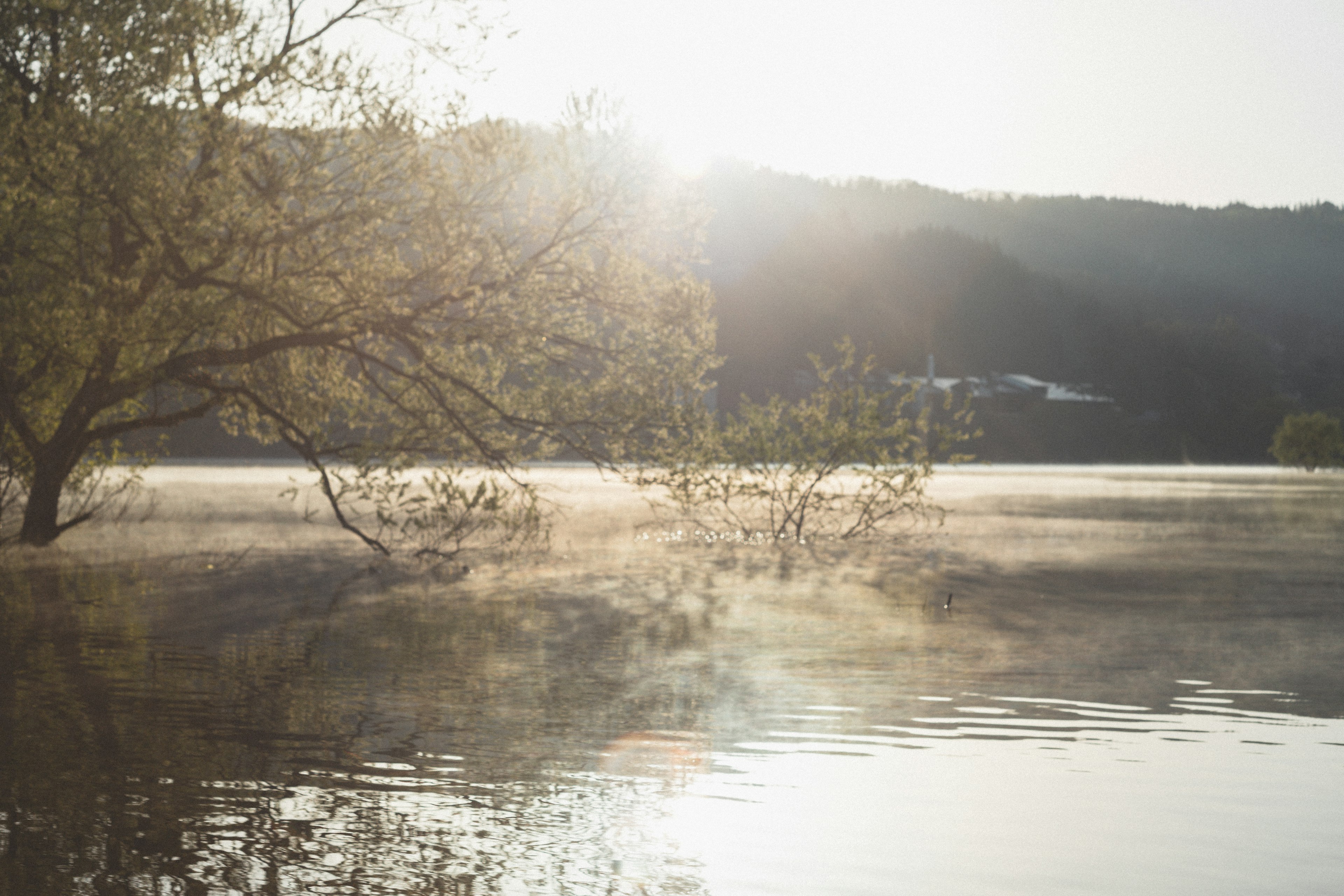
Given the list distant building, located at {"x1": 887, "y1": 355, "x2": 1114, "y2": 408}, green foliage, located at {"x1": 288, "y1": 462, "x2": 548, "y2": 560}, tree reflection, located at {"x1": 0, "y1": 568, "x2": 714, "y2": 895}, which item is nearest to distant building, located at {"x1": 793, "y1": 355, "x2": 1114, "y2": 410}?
distant building, located at {"x1": 887, "y1": 355, "x2": 1114, "y2": 408}

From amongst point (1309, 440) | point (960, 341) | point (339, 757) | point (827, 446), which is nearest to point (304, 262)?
point (827, 446)

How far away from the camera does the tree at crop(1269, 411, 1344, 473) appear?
10594 centimetres

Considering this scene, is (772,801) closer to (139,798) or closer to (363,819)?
(363,819)

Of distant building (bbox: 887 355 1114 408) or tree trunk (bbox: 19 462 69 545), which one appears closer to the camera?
tree trunk (bbox: 19 462 69 545)

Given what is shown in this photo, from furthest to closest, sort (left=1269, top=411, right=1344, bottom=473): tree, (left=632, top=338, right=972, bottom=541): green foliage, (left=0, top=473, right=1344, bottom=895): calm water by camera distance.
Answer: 1. (left=1269, top=411, right=1344, bottom=473): tree
2. (left=632, top=338, right=972, bottom=541): green foliage
3. (left=0, top=473, right=1344, bottom=895): calm water

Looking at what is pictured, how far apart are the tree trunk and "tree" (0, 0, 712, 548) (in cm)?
5

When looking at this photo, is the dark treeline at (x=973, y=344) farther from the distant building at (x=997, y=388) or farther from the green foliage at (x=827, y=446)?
the green foliage at (x=827, y=446)

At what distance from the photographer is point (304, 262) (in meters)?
23.4

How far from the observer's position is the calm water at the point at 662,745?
7.22 meters

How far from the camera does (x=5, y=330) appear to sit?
21391 mm

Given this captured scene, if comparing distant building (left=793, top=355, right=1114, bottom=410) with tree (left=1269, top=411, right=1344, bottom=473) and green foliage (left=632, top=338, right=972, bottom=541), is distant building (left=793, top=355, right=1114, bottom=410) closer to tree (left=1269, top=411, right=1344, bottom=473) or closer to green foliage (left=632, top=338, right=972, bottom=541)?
tree (left=1269, top=411, right=1344, bottom=473)

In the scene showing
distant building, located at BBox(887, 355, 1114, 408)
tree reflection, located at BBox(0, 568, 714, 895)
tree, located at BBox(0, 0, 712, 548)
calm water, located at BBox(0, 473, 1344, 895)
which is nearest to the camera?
tree reflection, located at BBox(0, 568, 714, 895)

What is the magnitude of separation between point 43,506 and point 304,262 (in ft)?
23.4

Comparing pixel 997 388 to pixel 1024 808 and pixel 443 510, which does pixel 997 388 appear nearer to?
pixel 443 510
